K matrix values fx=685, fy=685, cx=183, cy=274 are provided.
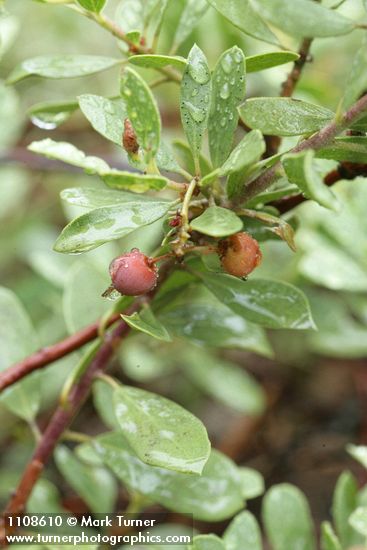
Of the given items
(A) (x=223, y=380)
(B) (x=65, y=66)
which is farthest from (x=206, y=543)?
(A) (x=223, y=380)

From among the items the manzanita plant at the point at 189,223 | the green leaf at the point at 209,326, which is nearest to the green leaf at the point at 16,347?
the manzanita plant at the point at 189,223

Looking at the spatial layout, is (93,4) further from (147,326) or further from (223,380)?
(223,380)

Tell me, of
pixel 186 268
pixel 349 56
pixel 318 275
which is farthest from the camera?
pixel 349 56

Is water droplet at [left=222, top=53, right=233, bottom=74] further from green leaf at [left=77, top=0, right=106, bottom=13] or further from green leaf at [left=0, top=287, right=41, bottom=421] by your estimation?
green leaf at [left=0, top=287, right=41, bottom=421]

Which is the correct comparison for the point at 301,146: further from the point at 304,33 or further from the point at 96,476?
the point at 96,476

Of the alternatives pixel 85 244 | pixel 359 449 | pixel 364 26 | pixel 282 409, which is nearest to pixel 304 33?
pixel 364 26

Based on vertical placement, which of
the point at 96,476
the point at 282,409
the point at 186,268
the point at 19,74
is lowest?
the point at 282,409
